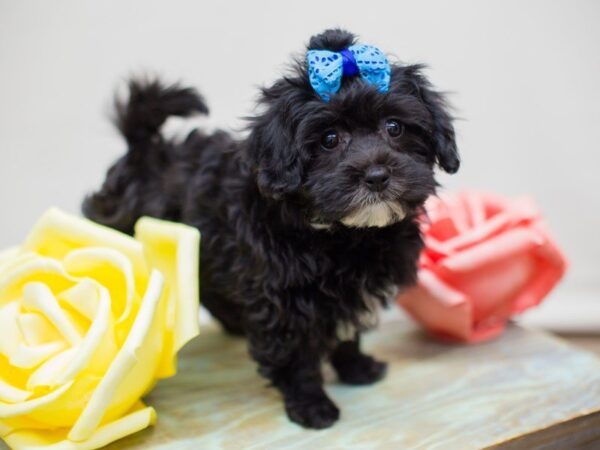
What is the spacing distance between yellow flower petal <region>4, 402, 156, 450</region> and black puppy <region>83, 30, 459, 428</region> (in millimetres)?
344

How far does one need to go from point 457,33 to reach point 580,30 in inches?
19.5

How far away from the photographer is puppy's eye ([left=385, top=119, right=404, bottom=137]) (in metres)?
1.52

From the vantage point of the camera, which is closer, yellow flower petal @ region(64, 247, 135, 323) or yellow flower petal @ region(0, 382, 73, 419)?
yellow flower petal @ region(0, 382, 73, 419)

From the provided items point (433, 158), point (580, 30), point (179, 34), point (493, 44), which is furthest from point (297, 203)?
point (580, 30)

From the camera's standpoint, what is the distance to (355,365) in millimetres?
1919

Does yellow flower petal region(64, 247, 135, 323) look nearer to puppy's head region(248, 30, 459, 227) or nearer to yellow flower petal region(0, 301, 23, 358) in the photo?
yellow flower petal region(0, 301, 23, 358)

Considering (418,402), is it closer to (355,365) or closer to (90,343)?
(355,365)

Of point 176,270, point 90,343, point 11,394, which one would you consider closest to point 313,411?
point 176,270

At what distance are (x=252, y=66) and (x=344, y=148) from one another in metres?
1.15

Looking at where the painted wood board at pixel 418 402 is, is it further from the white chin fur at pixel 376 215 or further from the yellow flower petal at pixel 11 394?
the white chin fur at pixel 376 215

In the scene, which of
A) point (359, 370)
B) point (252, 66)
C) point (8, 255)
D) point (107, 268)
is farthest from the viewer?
point (252, 66)

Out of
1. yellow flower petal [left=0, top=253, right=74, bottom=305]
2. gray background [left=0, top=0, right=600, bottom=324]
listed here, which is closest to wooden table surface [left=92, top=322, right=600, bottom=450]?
yellow flower petal [left=0, top=253, right=74, bottom=305]

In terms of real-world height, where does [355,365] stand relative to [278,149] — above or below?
below

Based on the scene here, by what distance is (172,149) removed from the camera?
6.46ft
